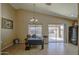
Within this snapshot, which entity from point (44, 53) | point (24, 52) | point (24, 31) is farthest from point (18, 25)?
point (44, 53)

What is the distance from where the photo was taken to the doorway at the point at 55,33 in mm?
3109

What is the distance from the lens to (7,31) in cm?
296

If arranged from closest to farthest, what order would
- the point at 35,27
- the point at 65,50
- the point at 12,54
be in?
the point at 12,54 < the point at 65,50 < the point at 35,27

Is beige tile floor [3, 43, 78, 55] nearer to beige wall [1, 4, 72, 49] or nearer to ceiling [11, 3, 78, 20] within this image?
beige wall [1, 4, 72, 49]

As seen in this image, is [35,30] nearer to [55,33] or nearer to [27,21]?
[27,21]

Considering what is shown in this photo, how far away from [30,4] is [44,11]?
525 mm

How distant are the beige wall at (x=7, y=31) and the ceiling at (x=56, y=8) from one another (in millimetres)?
170

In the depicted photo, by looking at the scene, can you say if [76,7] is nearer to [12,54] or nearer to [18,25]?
[18,25]

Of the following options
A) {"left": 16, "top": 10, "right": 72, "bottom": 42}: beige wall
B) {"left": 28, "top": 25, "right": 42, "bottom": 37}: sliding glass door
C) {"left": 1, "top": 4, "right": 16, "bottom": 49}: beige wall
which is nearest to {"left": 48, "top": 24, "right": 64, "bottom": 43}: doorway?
{"left": 16, "top": 10, "right": 72, "bottom": 42}: beige wall

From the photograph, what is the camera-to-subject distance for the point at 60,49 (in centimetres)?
298

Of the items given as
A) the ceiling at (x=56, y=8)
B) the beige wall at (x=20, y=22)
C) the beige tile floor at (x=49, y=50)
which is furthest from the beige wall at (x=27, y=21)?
the beige tile floor at (x=49, y=50)

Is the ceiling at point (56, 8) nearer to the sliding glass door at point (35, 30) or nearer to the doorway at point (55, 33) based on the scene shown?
the doorway at point (55, 33)

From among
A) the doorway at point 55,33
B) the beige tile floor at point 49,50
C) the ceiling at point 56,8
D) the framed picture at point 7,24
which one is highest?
the ceiling at point 56,8

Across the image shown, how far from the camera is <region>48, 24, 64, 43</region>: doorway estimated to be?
3.11 metres
